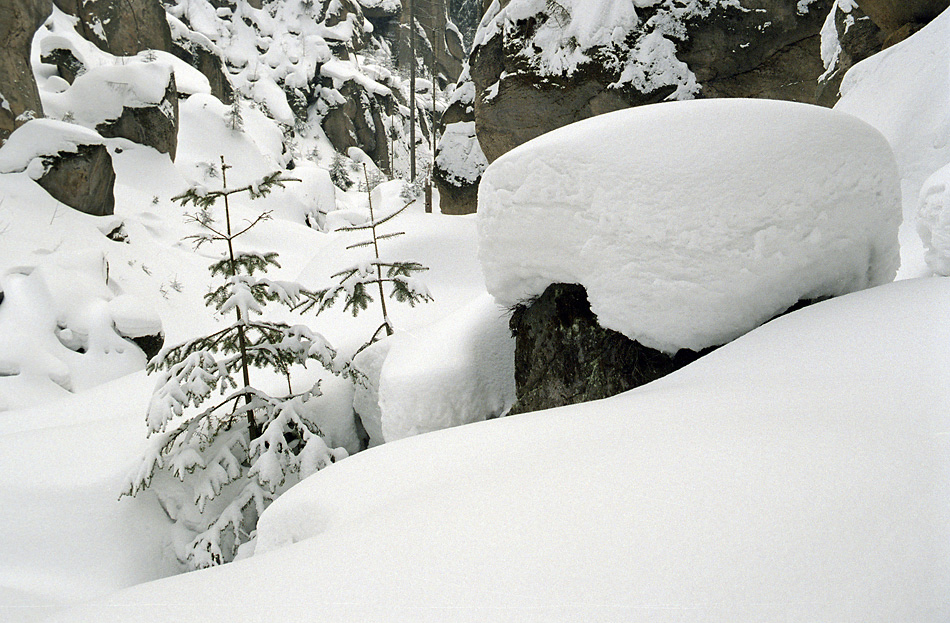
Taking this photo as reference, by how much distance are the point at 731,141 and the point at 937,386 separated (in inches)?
62.1

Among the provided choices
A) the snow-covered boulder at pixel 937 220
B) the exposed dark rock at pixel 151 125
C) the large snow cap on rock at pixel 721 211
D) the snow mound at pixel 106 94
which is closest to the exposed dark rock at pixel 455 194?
the exposed dark rock at pixel 151 125

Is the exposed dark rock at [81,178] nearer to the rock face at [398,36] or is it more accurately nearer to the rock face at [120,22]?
the rock face at [120,22]

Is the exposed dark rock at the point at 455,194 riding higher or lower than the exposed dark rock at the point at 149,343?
higher

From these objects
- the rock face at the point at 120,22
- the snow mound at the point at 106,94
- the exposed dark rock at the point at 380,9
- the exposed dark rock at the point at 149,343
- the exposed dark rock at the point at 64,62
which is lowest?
the exposed dark rock at the point at 149,343

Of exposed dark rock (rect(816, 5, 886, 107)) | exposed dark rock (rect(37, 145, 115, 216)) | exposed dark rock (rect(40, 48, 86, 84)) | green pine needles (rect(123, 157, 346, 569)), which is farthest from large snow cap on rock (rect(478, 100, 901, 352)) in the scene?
exposed dark rock (rect(40, 48, 86, 84))

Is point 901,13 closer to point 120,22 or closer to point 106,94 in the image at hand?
point 106,94

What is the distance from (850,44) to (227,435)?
340 inches

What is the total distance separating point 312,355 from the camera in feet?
12.2

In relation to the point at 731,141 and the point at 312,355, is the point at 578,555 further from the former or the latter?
the point at 312,355

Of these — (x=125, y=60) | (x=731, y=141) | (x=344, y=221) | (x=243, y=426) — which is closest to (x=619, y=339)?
(x=731, y=141)

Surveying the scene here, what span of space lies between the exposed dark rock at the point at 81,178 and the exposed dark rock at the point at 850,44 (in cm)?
1303

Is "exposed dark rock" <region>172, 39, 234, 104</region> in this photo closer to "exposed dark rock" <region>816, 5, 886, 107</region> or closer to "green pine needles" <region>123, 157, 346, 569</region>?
"green pine needles" <region>123, 157, 346, 569</region>

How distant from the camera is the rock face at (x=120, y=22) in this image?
16844 mm

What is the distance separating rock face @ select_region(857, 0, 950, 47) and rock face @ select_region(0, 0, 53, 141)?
1496 cm
